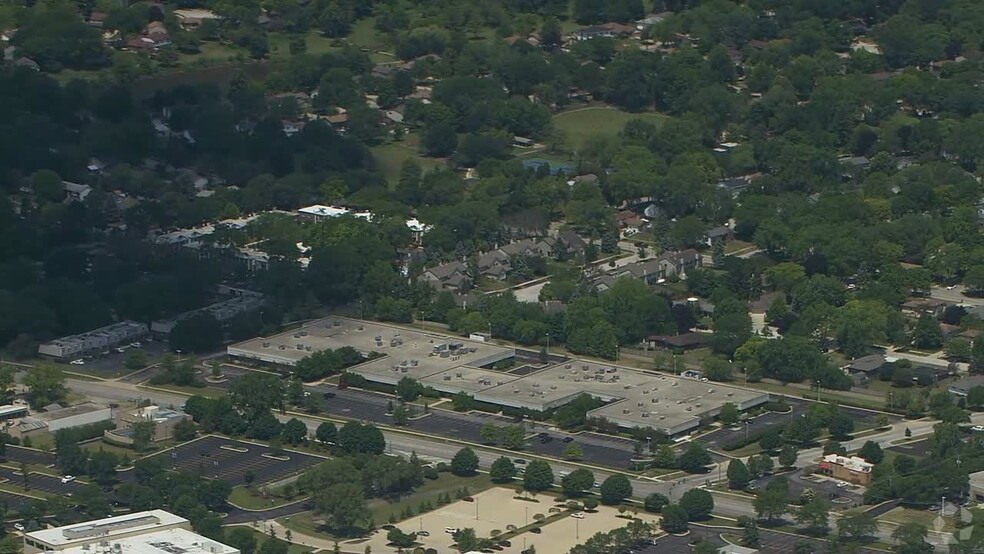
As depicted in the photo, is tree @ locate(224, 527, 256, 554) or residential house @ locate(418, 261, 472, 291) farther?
residential house @ locate(418, 261, 472, 291)

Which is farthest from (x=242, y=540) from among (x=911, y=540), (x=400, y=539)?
(x=911, y=540)

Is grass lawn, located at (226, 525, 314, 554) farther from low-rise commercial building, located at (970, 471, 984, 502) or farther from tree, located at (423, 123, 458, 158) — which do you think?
tree, located at (423, 123, 458, 158)

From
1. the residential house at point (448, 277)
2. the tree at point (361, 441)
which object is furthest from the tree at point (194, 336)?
the tree at point (361, 441)

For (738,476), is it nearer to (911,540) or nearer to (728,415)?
(728,415)

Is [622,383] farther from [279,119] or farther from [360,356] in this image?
[279,119]

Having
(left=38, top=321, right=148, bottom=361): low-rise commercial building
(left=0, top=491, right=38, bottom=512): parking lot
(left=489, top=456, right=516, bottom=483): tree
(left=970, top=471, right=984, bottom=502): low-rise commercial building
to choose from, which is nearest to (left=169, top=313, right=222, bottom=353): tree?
(left=38, top=321, right=148, bottom=361): low-rise commercial building

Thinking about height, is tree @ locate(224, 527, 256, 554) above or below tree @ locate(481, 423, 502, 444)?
above

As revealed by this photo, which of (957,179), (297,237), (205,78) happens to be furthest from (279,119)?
(957,179)

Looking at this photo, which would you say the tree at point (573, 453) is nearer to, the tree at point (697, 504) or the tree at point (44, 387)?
the tree at point (697, 504)

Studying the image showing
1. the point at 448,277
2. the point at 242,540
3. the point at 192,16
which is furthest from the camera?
the point at 192,16
